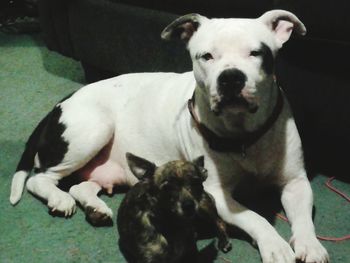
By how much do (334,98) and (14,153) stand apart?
62.8 inches

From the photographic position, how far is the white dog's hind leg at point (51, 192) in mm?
2090

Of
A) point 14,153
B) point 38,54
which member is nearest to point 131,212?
point 14,153

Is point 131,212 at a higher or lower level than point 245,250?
higher

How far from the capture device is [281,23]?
189cm

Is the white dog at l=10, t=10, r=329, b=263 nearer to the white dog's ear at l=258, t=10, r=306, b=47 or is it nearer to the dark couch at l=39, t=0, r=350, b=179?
the white dog's ear at l=258, t=10, r=306, b=47

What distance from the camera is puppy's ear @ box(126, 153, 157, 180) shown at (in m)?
1.67

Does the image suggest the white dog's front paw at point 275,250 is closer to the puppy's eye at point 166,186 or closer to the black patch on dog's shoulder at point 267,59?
the puppy's eye at point 166,186

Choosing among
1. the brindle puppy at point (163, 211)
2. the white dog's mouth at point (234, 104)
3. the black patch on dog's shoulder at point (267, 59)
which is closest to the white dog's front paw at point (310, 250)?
the brindle puppy at point (163, 211)

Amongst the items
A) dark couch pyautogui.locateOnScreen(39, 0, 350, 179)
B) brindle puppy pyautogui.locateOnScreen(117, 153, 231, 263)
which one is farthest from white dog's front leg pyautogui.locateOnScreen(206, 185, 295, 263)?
dark couch pyautogui.locateOnScreen(39, 0, 350, 179)

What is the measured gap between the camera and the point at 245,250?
182 centimetres

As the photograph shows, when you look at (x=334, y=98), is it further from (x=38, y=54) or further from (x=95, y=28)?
(x=38, y=54)

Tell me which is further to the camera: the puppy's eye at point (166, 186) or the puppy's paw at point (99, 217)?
the puppy's paw at point (99, 217)

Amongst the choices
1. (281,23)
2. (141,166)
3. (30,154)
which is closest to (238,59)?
(281,23)

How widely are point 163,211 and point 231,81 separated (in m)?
0.48
